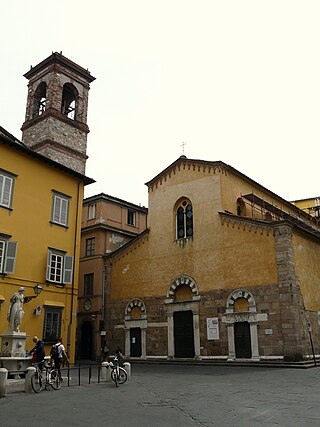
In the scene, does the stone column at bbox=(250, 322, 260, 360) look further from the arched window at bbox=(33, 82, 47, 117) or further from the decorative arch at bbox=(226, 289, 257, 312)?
the arched window at bbox=(33, 82, 47, 117)

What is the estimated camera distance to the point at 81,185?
25.4 m

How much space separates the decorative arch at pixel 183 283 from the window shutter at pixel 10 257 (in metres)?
11.1

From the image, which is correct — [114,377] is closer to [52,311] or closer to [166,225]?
[52,311]

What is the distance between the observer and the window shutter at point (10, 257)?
19609 millimetres

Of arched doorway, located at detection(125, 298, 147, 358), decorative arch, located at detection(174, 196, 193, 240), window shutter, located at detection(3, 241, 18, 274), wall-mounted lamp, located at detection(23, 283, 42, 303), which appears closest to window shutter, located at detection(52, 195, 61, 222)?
window shutter, located at detection(3, 241, 18, 274)

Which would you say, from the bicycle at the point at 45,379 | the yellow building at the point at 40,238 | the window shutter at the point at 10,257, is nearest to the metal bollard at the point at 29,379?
the bicycle at the point at 45,379

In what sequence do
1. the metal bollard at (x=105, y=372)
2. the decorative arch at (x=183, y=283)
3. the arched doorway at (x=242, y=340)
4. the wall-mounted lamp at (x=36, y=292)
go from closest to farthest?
the metal bollard at (x=105, y=372) < the wall-mounted lamp at (x=36, y=292) < the arched doorway at (x=242, y=340) < the decorative arch at (x=183, y=283)

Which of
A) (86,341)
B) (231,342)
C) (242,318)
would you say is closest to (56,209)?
(242,318)

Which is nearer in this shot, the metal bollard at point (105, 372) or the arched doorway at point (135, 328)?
the metal bollard at point (105, 372)

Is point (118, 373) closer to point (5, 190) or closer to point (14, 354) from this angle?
point (14, 354)


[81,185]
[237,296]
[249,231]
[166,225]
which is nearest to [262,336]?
[237,296]

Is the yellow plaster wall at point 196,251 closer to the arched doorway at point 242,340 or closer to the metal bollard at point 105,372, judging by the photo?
the arched doorway at point 242,340

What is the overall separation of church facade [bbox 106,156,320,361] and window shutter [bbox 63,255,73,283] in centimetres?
736

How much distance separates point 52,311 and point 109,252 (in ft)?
35.6
